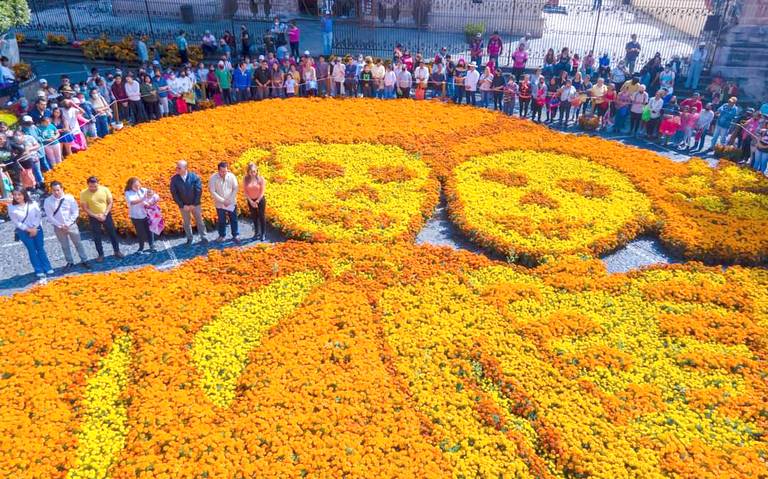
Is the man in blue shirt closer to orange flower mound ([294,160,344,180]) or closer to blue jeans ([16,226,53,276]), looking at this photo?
orange flower mound ([294,160,344,180])

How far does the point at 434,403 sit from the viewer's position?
841 cm

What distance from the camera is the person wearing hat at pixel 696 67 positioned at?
2367cm

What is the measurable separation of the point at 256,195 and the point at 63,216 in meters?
3.72

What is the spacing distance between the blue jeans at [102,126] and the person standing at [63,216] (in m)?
7.46

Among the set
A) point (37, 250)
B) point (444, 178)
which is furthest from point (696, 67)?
point (37, 250)

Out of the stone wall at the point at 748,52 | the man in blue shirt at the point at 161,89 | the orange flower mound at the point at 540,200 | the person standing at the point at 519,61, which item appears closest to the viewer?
the orange flower mound at the point at 540,200

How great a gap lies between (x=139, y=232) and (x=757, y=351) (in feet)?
38.8

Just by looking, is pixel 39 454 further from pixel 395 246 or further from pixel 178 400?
pixel 395 246

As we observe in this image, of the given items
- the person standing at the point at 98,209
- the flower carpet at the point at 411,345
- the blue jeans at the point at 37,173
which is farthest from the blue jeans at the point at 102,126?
the person standing at the point at 98,209

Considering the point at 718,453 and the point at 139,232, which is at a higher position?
the point at 139,232

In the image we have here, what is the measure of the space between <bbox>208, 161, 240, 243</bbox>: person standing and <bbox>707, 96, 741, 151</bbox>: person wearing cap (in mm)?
15605

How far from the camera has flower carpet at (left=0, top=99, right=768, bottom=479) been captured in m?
7.63

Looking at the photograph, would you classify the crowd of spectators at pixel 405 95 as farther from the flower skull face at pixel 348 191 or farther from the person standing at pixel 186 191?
the flower skull face at pixel 348 191

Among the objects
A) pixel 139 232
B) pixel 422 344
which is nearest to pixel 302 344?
pixel 422 344
